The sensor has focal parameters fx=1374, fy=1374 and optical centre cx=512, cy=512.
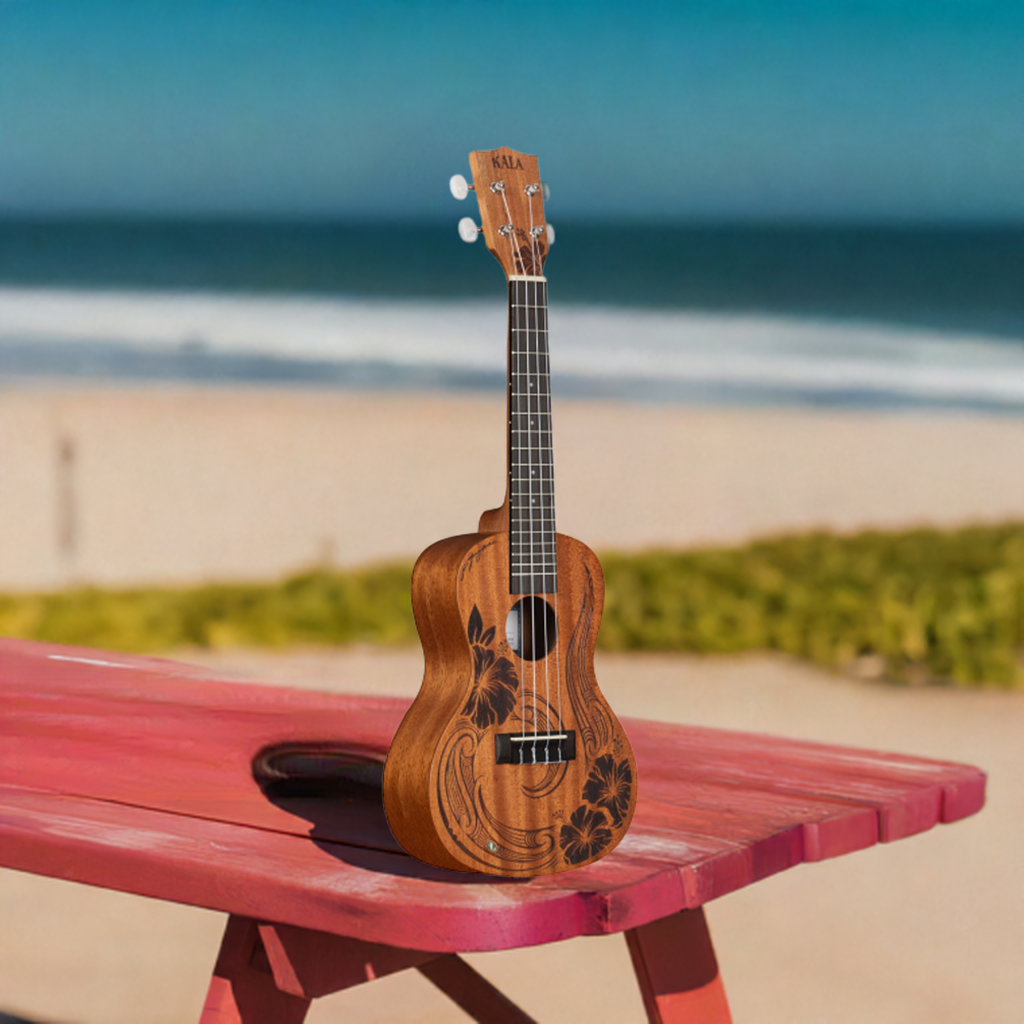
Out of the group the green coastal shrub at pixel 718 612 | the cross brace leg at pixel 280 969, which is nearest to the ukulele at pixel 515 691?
the cross brace leg at pixel 280 969

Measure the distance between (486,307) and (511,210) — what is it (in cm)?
561

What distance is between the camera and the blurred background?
495 cm

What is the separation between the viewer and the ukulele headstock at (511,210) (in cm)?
134

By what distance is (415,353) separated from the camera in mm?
6531

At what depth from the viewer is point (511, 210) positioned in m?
1.35

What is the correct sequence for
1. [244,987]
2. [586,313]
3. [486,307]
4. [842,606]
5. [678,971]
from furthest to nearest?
[486,307] < [586,313] < [842,606] < [678,971] < [244,987]

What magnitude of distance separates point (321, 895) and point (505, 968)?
4.80 ft

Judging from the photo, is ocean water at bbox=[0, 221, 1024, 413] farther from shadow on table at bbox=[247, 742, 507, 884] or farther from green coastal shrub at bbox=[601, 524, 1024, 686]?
shadow on table at bbox=[247, 742, 507, 884]

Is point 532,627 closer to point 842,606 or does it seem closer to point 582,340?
point 842,606

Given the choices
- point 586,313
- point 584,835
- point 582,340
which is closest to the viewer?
point 584,835

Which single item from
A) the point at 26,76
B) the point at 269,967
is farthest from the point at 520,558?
the point at 26,76

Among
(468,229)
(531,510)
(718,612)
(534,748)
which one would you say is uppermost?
(468,229)

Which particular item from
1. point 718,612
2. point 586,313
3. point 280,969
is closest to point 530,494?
point 280,969

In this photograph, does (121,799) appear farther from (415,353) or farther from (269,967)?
(415,353)
